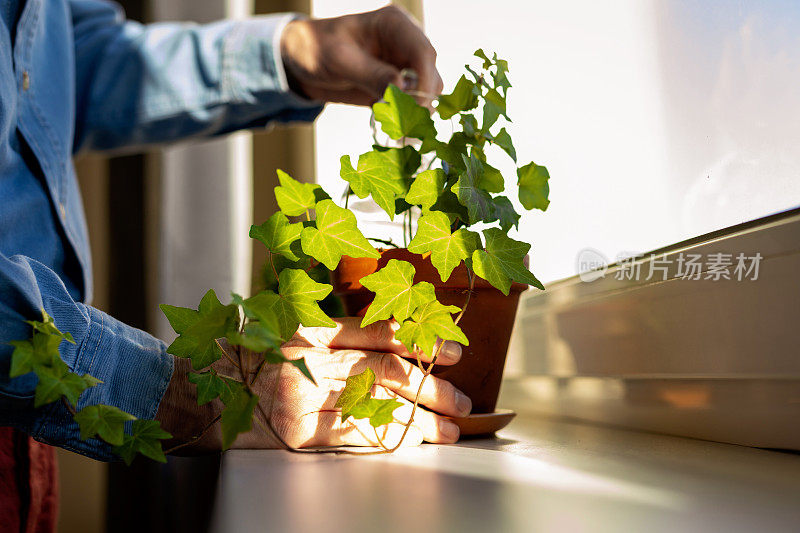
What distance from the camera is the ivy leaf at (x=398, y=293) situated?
1.37ft

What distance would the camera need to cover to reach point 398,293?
1.38 ft

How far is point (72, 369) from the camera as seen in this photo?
0.50 m

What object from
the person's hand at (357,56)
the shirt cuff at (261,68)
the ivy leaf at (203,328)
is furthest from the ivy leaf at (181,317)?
the shirt cuff at (261,68)

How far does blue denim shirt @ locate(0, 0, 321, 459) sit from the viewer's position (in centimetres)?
51

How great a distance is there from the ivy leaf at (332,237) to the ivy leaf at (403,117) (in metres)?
0.09

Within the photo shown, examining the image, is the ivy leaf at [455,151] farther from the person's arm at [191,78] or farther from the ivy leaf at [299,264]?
the person's arm at [191,78]

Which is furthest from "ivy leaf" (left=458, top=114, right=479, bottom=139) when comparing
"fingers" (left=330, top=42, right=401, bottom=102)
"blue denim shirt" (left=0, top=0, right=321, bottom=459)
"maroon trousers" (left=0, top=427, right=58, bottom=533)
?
"maroon trousers" (left=0, top=427, right=58, bottom=533)

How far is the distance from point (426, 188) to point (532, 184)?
13 cm

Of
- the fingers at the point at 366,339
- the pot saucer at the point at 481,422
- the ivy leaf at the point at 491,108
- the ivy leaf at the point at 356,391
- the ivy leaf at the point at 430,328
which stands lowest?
the pot saucer at the point at 481,422

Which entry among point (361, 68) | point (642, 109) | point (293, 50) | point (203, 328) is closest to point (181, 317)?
point (203, 328)

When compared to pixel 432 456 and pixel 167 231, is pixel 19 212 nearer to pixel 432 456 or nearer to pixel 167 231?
pixel 432 456

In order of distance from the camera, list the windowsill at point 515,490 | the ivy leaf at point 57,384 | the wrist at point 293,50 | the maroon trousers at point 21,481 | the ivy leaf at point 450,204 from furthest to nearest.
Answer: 1. the wrist at point 293,50
2. the maroon trousers at point 21,481
3. the ivy leaf at point 450,204
4. the ivy leaf at point 57,384
5. the windowsill at point 515,490

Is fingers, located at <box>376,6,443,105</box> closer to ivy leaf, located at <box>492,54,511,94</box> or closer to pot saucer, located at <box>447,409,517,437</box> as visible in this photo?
ivy leaf, located at <box>492,54,511,94</box>

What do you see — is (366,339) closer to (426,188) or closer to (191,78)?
(426,188)
